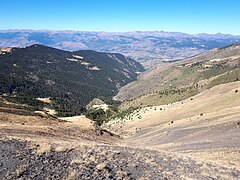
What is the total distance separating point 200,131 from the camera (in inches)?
2068

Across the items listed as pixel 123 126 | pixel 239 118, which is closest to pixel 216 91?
pixel 123 126

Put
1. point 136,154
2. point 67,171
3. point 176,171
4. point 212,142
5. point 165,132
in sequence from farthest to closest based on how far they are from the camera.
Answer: point 165,132, point 212,142, point 136,154, point 176,171, point 67,171

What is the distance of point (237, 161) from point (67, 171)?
54.7 ft

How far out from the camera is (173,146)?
1857 inches

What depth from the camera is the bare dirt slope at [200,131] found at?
3621 centimetres

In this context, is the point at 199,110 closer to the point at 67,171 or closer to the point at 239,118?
the point at 239,118

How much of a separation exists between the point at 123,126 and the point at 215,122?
3899 cm

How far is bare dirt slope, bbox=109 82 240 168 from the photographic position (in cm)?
3621

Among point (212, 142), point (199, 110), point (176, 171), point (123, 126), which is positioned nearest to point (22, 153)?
point (176, 171)

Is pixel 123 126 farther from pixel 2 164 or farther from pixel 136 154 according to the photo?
pixel 2 164

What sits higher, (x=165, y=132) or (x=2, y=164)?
(x=2, y=164)

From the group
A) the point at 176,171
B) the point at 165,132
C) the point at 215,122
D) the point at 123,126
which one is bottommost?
the point at 123,126

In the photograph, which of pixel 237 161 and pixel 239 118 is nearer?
pixel 237 161

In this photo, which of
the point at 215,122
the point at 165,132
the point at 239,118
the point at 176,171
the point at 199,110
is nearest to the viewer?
the point at 176,171
